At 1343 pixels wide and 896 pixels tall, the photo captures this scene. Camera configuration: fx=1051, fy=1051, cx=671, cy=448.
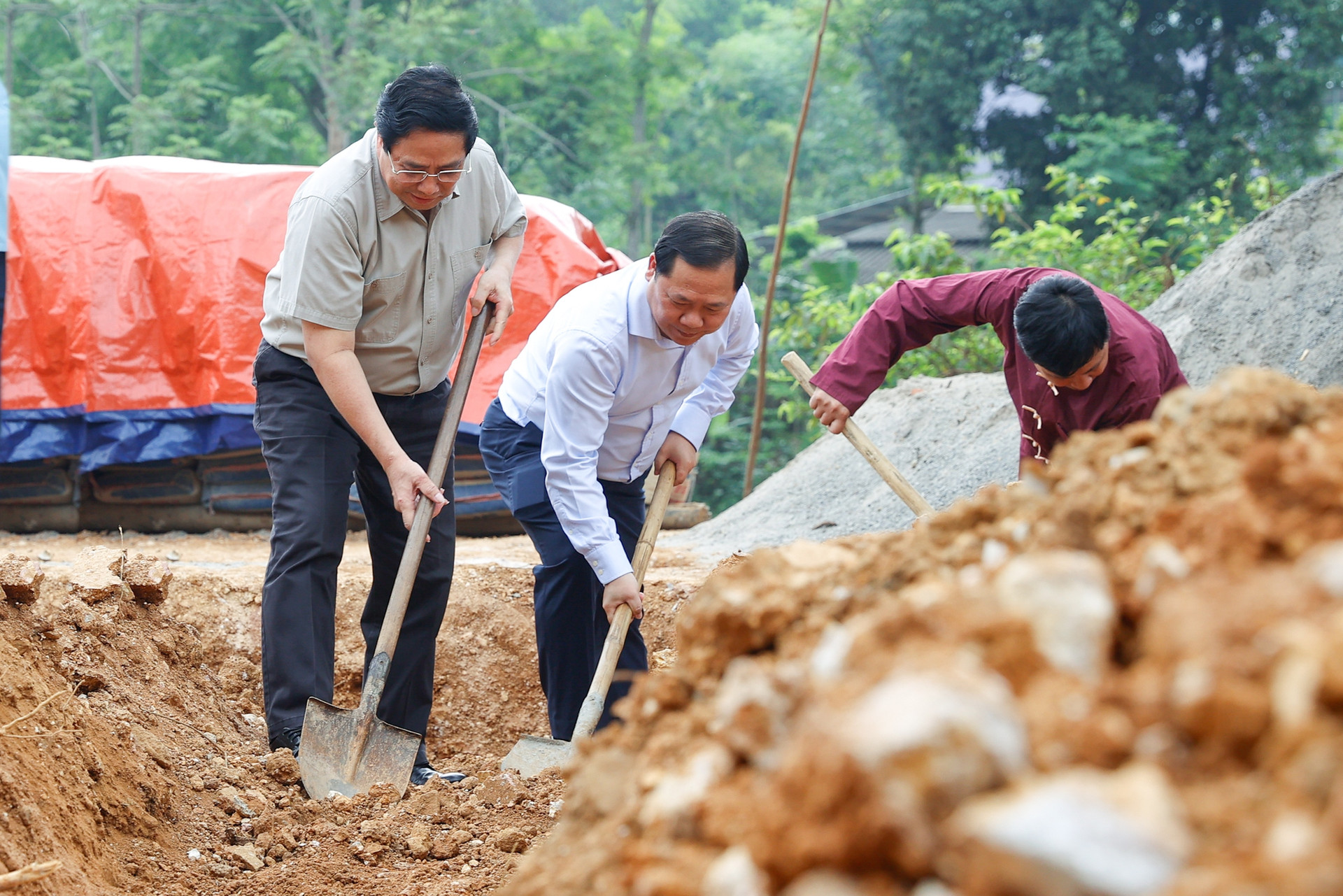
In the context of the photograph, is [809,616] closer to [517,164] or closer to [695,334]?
[695,334]

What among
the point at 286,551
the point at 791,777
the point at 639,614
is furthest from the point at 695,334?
the point at 791,777

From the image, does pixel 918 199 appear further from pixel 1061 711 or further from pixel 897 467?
pixel 1061 711

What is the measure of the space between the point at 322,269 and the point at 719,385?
1.24 m

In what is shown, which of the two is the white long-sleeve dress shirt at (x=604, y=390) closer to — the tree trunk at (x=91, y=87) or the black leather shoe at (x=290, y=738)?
the black leather shoe at (x=290, y=738)

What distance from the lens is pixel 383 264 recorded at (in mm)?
2773

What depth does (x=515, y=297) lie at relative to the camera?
5621mm

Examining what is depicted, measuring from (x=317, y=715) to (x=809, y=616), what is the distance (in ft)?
6.06

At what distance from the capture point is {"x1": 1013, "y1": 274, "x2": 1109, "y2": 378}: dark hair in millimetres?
2516

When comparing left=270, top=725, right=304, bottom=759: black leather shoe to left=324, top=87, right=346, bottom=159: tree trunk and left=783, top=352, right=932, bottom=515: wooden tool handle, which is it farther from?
left=324, top=87, right=346, bottom=159: tree trunk

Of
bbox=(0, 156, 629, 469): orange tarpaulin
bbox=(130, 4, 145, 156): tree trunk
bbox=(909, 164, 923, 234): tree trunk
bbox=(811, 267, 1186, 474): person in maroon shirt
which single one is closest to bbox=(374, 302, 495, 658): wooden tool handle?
bbox=(811, 267, 1186, 474): person in maroon shirt

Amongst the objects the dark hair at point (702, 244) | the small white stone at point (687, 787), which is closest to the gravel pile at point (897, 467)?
the dark hair at point (702, 244)

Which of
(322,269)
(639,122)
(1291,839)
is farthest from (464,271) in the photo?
(639,122)

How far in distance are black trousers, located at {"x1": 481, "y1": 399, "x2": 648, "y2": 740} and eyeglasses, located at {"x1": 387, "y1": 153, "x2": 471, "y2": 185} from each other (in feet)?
2.38

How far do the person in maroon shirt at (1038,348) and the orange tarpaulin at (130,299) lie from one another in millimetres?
2808
